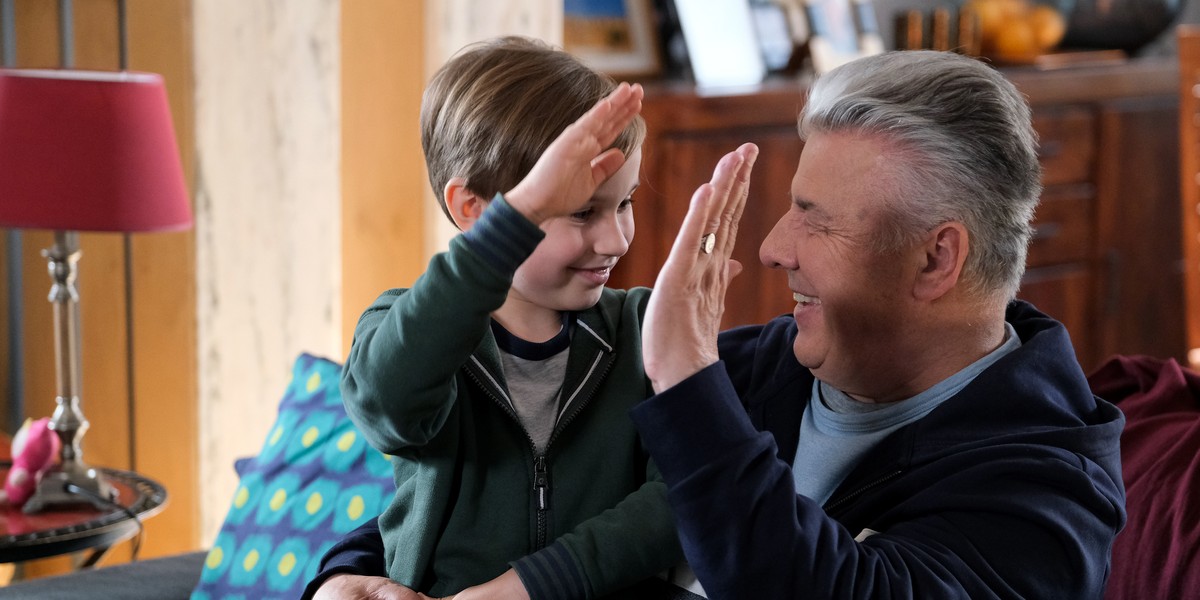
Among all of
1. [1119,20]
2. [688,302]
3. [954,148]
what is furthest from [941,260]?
[1119,20]

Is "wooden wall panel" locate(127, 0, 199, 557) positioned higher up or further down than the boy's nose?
further down

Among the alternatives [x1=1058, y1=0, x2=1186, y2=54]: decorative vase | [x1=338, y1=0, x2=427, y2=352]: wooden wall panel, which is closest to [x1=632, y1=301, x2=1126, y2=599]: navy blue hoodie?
[x1=338, y1=0, x2=427, y2=352]: wooden wall panel

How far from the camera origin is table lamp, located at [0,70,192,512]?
2219mm

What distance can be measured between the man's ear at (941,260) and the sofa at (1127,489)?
37 centimetres

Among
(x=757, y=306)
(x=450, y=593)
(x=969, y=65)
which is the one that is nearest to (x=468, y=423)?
(x=450, y=593)

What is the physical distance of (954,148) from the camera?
4.39 ft

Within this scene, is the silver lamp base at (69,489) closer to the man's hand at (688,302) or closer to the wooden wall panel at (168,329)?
the wooden wall panel at (168,329)

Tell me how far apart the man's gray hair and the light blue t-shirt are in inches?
3.7

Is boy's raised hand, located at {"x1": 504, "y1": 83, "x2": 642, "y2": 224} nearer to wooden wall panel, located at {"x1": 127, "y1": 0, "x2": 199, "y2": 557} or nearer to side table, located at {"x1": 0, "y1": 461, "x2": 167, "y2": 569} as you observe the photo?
side table, located at {"x1": 0, "y1": 461, "x2": 167, "y2": 569}

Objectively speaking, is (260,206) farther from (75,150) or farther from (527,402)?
(527,402)

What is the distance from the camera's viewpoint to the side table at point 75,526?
7.14 feet

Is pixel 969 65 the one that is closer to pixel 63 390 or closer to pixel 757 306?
pixel 63 390

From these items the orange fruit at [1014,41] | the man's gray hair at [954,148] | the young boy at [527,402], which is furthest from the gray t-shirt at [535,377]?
the orange fruit at [1014,41]

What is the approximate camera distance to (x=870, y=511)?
1328 mm
